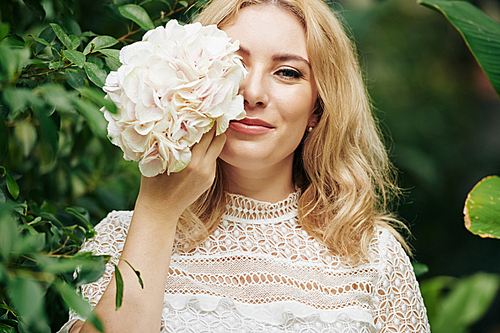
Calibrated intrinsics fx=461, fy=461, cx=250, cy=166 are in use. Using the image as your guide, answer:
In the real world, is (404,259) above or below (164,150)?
below

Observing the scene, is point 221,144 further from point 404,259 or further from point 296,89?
point 404,259

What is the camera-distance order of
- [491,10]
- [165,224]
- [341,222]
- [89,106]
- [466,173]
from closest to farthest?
1. [89,106]
2. [165,224]
3. [341,222]
4. [491,10]
5. [466,173]

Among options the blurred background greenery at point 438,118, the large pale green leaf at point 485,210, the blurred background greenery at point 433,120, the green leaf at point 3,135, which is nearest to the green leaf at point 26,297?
the green leaf at point 3,135

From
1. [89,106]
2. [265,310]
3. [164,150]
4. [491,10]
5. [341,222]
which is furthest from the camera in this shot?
[491,10]

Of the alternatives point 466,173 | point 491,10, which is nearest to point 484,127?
point 466,173

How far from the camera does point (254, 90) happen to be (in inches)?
43.0

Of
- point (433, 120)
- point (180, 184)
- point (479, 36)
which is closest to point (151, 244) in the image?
point (180, 184)

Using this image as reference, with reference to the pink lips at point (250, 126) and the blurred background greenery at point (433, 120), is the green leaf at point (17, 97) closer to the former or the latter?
the pink lips at point (250, 126)

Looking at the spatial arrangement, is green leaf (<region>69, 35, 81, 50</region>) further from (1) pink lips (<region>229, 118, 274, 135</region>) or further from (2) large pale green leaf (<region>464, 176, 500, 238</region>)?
(2) large pale green leaf (<region>464, 176, 500, 238</region>)

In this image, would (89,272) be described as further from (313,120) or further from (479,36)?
(479,36)

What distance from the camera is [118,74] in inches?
34.4

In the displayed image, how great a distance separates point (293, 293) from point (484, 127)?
253 cm

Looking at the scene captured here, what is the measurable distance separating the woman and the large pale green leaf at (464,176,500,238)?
28cm

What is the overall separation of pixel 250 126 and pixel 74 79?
414 millimetres
